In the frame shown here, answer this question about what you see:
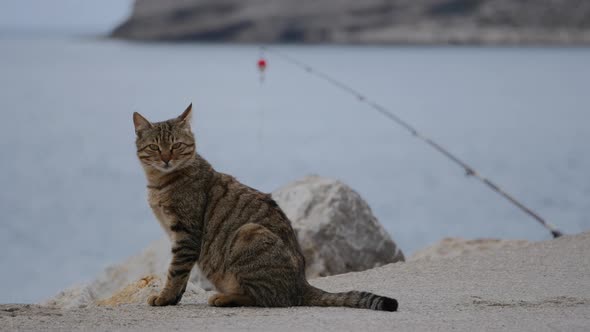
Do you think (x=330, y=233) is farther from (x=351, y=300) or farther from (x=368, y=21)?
(x=368, y=21)

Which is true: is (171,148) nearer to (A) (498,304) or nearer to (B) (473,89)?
(A) (498,304)

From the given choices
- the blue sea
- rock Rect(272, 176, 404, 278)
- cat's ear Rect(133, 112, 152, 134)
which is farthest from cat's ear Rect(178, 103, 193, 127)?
the blue sea

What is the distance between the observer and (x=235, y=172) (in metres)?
18.3

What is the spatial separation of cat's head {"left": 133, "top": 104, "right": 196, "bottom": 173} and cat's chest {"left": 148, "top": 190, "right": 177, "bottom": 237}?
5.8 inches

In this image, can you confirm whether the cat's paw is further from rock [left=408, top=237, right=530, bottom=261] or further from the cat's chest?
rock [left=408, top=237, right=530, bottom=261]

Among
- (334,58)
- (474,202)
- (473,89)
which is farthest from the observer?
(334,58)

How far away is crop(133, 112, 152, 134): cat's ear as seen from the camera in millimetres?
5082

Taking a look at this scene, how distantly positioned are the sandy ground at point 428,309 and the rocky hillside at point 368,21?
4793 centimetres

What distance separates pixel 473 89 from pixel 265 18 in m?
26.7

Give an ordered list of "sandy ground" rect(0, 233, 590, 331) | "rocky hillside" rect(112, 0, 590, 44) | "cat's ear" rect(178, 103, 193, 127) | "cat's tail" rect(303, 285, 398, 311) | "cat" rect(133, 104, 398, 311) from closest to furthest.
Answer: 1. "sandy ground" rect(0, 233, 590, 331)
2. "cat's tail" rect(303, 285, 398, 311)
3. "cat" rect(133, 104, 398, 311)
4. "cat's ear" rect(178, 103, 193, 127)
5. "rocky hillside" rect(112, 0, 590, 44)

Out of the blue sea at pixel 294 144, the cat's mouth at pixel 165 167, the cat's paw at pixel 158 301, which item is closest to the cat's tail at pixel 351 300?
the cat's paw at pixel 158 301

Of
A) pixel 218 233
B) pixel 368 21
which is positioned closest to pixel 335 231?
pixel 218 233

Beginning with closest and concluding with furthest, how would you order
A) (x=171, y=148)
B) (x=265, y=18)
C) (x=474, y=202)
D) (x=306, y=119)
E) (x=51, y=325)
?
(x=51, y=325) < (x=171, y=148) < (x=474, y=202) < (x=306, y=119) < (x=265, y=18)

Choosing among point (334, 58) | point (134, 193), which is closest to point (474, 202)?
point (134, 193)
